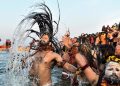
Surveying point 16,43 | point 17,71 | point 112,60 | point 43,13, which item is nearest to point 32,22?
point 43,13

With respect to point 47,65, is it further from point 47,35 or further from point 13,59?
point 13,59

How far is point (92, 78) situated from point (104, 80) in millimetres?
287

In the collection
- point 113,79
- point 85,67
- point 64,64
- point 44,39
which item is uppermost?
point 44,39

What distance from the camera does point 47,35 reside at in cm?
835

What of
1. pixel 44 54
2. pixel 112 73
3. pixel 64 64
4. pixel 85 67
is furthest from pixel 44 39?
pixel 85 67

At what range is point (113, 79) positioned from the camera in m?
5.31

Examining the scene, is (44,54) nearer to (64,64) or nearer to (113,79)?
(64,64)

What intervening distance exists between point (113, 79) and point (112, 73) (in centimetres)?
9

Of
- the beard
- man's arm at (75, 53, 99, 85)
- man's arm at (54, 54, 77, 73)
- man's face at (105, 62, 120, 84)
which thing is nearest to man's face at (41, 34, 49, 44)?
man's arm at (54, 54, 77, 73)

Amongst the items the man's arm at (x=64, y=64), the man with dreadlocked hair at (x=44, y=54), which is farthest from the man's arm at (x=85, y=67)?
the man with dreadlocked hair at (x=44, y=54)

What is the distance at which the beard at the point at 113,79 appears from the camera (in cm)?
527

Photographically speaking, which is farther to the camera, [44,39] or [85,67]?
[44,39]

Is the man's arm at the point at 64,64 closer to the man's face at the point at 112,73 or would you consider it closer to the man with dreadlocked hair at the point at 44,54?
the man with dreadlocked hair at the point at 44,54

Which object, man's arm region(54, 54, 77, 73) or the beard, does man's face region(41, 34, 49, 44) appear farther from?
the beard
